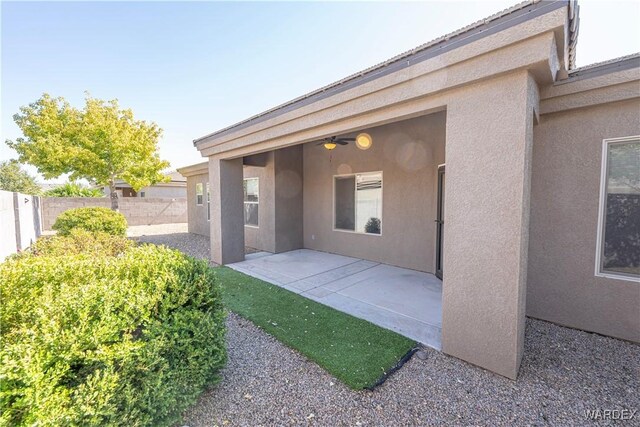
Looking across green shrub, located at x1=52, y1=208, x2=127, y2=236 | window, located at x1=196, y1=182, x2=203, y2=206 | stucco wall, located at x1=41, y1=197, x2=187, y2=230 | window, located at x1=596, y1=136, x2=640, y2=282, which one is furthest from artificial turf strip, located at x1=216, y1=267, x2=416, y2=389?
stucco wall, located at x1=41, y1=197, x2=187, y2=230

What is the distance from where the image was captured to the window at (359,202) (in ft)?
25.5

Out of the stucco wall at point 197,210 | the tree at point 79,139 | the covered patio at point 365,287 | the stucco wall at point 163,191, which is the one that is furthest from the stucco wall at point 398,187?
the stucco wall at point 163,191

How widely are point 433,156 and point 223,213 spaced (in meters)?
5.73

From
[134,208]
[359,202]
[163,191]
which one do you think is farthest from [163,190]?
[359,202]

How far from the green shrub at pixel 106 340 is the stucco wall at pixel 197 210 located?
10359mm

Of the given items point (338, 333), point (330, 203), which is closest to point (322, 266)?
point (330, 203)

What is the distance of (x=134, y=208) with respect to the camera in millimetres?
19312

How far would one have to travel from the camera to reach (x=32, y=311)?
1.96m

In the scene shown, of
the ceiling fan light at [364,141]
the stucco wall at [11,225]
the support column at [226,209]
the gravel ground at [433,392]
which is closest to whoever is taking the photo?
the gravel ground at [433,392]

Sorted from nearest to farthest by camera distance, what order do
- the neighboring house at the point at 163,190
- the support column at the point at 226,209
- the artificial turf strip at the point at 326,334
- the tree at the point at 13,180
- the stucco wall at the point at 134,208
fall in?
the artificial turf strip at the point at 326,334
the support column at the point at 226,209
the stucco wall at the point at 134,208
the neighboring house at the point at 163,190
the tree at the point at 13,180

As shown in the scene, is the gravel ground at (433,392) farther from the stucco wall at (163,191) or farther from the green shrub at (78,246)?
the stucco wall at (163,191)

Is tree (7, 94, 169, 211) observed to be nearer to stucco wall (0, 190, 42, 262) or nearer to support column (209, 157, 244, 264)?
stucco wall (0, 190, 42, 262)

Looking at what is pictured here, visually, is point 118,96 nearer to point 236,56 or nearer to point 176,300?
point 236,56

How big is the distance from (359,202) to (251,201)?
4.22m
